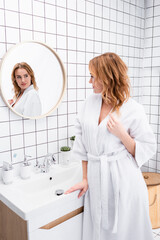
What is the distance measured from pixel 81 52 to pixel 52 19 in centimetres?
37

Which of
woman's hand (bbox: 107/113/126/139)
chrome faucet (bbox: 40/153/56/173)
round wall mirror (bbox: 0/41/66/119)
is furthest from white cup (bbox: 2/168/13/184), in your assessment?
woman's hand (bbox: 107/113/126/139)

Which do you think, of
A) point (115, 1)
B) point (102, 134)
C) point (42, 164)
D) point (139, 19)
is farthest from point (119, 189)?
point (139, 19)

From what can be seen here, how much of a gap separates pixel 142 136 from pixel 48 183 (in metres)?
0.79

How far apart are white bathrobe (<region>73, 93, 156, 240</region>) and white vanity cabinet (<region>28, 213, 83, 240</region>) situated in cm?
11

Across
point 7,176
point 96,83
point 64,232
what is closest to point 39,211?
point 64,232

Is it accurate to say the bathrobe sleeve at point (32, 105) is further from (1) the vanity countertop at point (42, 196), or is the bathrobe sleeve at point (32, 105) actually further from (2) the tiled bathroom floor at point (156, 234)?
(2) the tiled bathroom floor at point (156, 234)

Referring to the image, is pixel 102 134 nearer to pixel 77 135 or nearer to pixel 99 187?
pixel 77 135

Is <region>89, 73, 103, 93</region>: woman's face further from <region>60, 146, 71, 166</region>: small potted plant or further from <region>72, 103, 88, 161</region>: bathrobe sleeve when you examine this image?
<region>60, 146, 71, 166</region>: small potted plant

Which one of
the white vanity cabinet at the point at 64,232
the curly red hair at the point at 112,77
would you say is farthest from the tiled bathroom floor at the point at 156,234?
the curly red hair at the point at 112,77

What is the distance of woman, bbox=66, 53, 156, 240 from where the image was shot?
1.32 meters

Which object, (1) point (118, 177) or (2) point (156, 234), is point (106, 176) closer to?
(1) point (118, 177)

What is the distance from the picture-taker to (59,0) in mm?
1742

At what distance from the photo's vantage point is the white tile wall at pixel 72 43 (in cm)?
155

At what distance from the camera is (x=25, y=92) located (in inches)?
63.3
